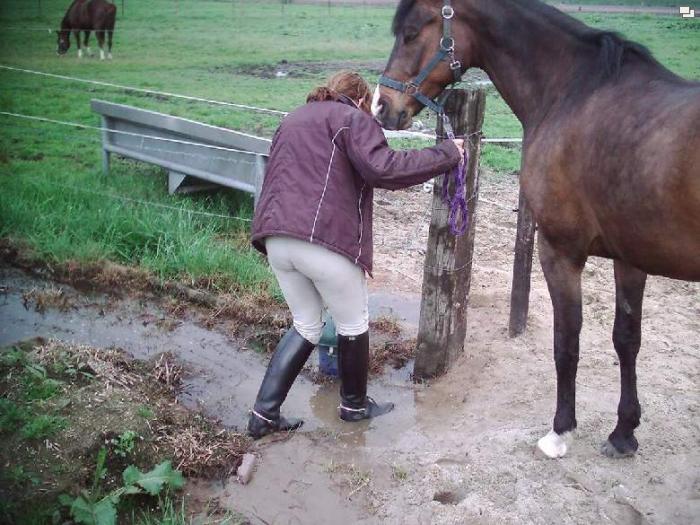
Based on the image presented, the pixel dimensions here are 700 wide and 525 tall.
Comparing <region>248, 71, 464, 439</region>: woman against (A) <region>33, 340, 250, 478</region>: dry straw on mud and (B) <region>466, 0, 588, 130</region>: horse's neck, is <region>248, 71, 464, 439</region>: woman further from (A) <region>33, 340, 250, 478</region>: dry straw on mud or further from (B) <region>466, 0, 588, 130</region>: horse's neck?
(A) <region>33, 340, 250, 478</region>: dry straw on mud

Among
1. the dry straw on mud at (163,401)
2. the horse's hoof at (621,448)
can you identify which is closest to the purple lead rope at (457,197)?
the horse's hoof at (621,448)

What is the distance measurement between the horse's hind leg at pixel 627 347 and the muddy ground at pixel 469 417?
0.31 ft

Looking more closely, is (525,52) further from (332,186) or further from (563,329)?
(563,329)

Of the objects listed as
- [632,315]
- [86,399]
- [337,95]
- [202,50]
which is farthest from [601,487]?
[202,50]

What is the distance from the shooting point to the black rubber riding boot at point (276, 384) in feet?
11.6

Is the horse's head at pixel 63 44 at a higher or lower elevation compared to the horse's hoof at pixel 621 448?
higher

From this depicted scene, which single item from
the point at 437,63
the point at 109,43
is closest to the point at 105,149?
the point at 437,63

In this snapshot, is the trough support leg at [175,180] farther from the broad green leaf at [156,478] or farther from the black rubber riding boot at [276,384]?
the broad green leaf at [156,478]

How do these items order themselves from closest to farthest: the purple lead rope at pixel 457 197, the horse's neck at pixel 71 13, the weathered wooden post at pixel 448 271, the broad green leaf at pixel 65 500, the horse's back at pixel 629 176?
the horse's back at pixel 629 176 → the broad green leaf at pixel 65 500 → the purple lead rope at pixel 457 197 → the weathered wooden post at pixel 448 271 → the horse's neck at pixel 71 13

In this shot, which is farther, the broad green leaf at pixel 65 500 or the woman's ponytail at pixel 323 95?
the woman's ponytail at pixel 323 95

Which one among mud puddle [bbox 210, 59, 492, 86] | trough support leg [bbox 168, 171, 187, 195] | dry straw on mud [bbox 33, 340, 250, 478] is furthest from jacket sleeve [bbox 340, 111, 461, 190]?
mud puddle [bbox 210, 59, 492, 86]

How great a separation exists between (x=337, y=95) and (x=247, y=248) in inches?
103

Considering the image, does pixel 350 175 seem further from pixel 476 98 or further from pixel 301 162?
pixel 476 98

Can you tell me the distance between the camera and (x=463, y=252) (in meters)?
3.98
